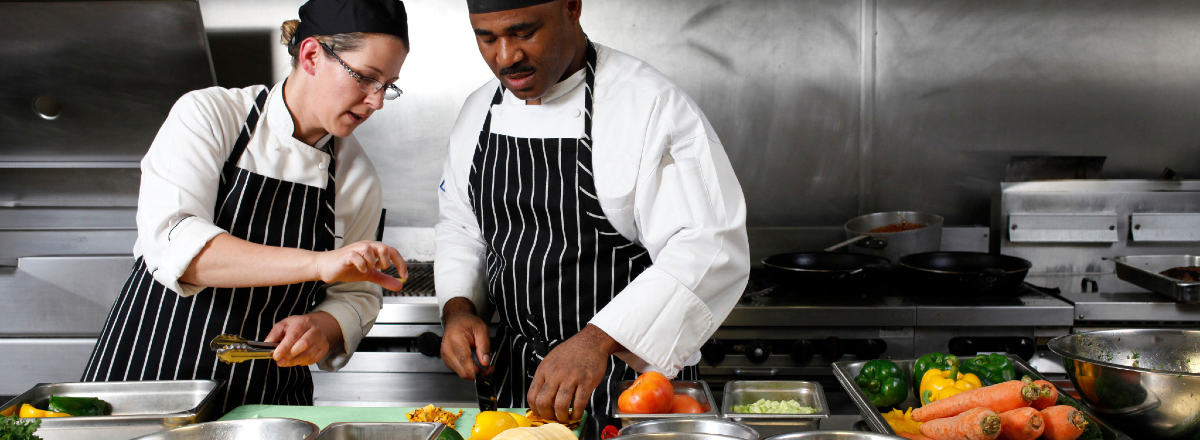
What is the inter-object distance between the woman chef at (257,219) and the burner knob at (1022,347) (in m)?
1.95

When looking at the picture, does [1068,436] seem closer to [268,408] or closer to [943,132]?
[268,408]

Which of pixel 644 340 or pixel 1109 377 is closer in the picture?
pixel 1109 377

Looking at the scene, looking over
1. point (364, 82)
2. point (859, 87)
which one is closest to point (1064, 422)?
point (364, 82)

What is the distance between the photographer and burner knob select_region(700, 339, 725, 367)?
8.22 feet

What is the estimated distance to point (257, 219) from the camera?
5.18 feet

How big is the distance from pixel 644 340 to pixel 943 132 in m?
2.26

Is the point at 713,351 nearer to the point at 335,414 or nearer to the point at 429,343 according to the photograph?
the point at 429,343

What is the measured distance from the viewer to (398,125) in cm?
330

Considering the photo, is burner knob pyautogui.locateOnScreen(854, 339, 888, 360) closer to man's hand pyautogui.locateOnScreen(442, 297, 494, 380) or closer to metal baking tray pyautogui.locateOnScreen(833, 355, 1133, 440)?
metal baking tray pyautogui.locateOnScreen(833, 355, 1133, 440)

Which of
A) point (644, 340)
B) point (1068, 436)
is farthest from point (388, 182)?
point (1068, 436)

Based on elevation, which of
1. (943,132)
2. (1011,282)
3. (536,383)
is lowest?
(1011,282)

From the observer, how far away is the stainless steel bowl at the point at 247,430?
125 cm

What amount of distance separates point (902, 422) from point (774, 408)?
9.4 inches

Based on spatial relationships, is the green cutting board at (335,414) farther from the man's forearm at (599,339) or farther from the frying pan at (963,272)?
the frying pan at (963,272)
